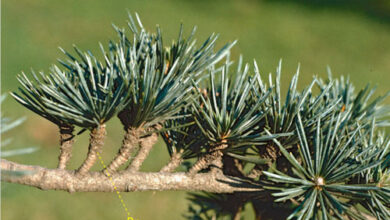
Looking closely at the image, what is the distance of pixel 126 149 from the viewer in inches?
16.5

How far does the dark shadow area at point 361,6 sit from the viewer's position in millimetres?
2895

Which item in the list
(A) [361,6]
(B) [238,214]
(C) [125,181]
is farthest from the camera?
(A) [361,6]

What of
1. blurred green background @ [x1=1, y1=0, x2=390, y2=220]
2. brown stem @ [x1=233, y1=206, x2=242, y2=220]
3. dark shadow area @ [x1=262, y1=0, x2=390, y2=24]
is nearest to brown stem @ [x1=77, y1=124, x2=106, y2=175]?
brown stem @ [x1=233, y1=206, x2=242, y2=220]

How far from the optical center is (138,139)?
0.42m

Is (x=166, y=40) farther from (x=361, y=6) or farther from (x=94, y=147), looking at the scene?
(x=94, y=147)

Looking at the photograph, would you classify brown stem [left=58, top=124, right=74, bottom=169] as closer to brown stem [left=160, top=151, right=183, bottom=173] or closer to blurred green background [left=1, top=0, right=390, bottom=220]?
brown stem [left=160, top=151, right=183, bottom=173]

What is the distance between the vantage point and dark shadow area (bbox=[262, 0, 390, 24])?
9.50 ft

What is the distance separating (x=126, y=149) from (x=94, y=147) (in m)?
0.03

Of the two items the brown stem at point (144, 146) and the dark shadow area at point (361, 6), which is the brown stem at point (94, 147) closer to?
the brown stem at point (144, 146)

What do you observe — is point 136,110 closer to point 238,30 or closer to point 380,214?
point 380,214

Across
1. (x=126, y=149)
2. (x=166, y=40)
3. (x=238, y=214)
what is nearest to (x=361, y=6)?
(x=166, y=40)

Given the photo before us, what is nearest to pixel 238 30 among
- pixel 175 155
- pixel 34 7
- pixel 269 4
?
pixel 269 4

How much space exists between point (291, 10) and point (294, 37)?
0.39 m

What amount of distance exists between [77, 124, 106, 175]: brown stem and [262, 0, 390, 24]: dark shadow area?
2.75 metres
